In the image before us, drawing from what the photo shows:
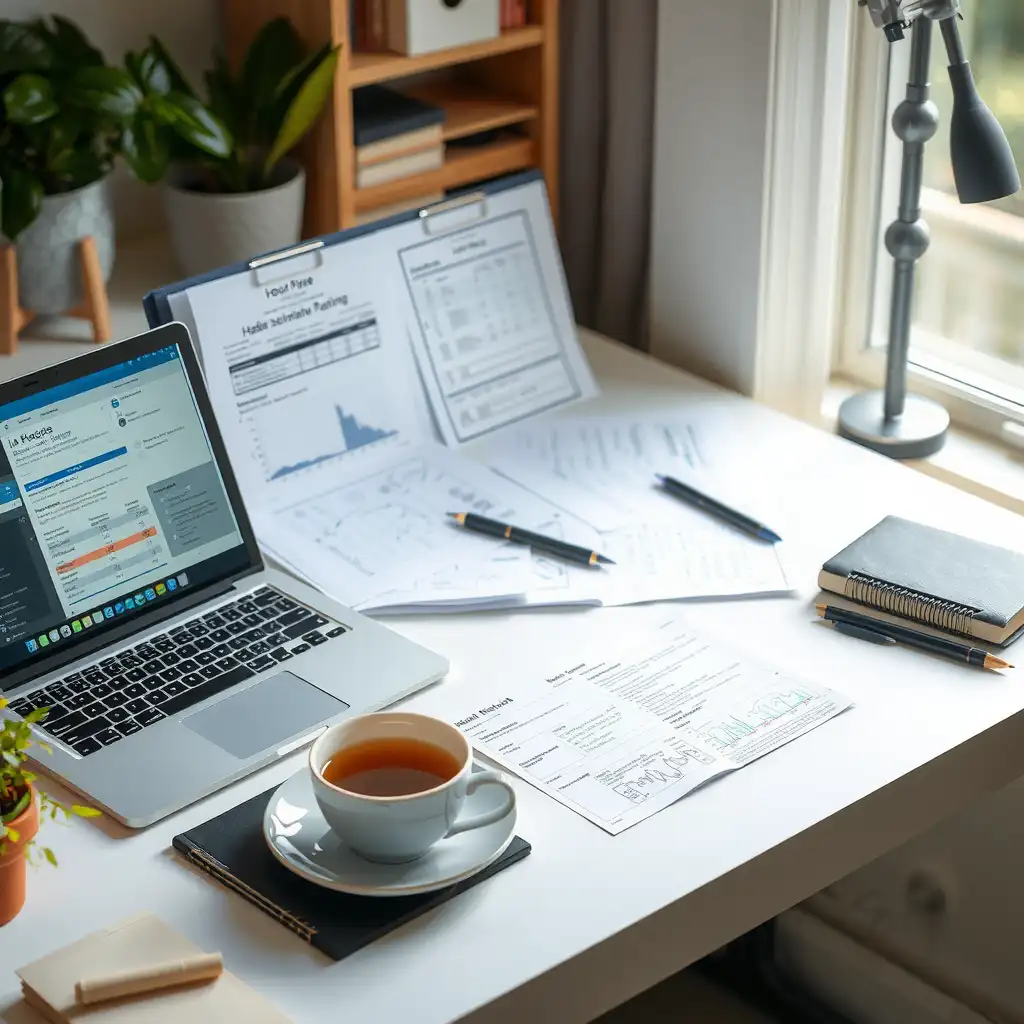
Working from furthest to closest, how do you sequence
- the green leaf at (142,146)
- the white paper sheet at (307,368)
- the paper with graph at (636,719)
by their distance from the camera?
the green leaf at (142,146), the white paper sheet at (307,368), the paper with graph at (636,719)

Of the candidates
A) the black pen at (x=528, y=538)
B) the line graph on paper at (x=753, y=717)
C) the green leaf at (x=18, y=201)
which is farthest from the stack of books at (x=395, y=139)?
the line graph on paper at (x=753, y=717)

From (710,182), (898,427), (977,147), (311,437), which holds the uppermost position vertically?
(977,147)

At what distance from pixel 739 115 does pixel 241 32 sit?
1.86 ft

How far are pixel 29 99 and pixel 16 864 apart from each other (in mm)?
796

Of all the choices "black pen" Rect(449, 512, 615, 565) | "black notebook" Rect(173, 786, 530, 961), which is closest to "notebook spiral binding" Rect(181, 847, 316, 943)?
"black notebook" Rect(173, 786, 530, 961)

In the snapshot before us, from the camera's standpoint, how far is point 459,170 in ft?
5.90

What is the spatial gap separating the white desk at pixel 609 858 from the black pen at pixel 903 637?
1 centimetres

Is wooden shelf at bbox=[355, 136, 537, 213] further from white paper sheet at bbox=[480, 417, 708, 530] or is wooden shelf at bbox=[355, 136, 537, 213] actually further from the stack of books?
white paper sheet at bbox=[480, 417, 708, 530]

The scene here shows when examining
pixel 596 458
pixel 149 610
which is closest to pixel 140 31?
pixel 596 458

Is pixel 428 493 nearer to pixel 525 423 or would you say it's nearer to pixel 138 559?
pixel 525 423

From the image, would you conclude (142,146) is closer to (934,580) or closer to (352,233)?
(352,233)

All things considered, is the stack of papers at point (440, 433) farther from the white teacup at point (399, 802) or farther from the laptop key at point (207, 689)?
the white teacup at point (399, 802)

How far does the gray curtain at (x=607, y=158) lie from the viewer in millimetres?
1805

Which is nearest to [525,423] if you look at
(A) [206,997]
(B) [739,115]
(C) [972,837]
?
(B) [739,115]
